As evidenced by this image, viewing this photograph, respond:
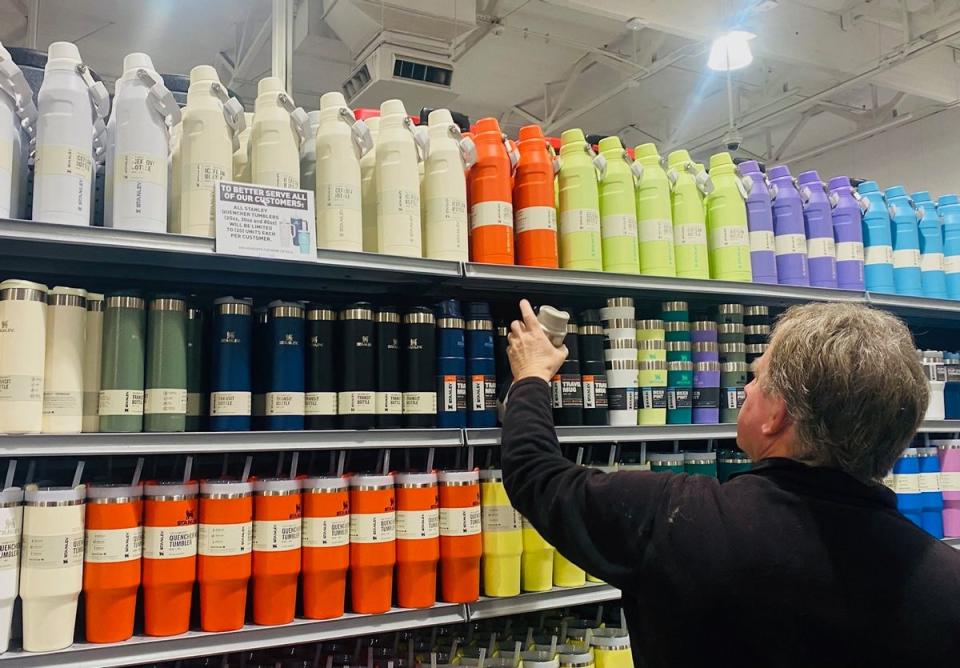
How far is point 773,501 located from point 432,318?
0.96 metres

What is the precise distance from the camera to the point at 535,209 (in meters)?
2.02

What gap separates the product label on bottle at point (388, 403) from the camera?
181cm

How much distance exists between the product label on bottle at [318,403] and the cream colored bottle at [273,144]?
50cm

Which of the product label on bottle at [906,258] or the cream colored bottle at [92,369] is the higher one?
the product label on bottle at [906,258]

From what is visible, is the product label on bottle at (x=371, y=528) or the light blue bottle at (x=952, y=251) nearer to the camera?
the product label on bottle at (x=371, y=528)

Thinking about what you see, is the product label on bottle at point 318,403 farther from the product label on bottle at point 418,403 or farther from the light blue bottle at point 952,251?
the light blue bottle at point 952,251

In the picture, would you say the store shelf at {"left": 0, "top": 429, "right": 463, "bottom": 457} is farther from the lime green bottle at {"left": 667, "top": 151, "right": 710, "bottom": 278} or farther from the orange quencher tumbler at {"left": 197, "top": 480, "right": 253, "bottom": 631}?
the lime green bottle at {"left": 667, "top": 151, "right": 710, "bottom": 278}

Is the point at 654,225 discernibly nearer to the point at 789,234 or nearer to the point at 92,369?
the point at 789,234

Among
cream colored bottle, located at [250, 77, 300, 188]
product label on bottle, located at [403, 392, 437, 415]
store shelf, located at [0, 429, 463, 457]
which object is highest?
cream colored bottle, located at [250, 77, 300, 188]

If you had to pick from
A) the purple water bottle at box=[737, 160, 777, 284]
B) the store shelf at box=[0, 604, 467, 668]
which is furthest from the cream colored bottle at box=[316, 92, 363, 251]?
the purple water bottle at box=[737, 160, 777, 284]

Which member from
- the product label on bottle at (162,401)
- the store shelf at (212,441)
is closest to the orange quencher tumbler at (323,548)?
the store shelf at (212,441)

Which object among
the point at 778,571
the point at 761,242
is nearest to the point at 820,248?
the point at 761,242

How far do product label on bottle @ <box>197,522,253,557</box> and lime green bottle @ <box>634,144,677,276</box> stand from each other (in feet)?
4.36

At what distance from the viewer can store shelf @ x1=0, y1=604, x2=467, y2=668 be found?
57.0 inches
